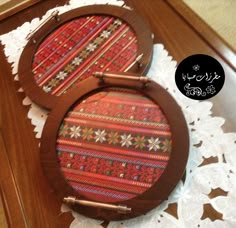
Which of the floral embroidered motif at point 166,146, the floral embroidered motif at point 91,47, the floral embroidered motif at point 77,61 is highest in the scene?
the floral embroidered motif at point 91,47

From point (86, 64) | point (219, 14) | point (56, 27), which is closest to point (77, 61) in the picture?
point (86, 64)

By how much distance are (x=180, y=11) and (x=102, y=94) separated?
0.31m

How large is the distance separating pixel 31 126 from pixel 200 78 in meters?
0.41

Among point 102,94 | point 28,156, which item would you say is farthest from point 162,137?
point 28,156

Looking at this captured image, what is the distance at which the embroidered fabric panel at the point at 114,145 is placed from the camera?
0.63 m

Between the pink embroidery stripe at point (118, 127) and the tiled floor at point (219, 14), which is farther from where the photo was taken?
the tiled floor at point (219, 14)

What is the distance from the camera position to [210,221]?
23.0 inches

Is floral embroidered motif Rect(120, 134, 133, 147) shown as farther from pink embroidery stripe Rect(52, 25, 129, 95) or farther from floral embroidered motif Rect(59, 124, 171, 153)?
pink embroidery stripe Rect(52, 25, 129, 95)

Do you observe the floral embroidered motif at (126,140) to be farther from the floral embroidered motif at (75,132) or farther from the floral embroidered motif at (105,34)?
the floral embroidered motif at (105,34)

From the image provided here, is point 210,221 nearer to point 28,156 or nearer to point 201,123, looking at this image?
point 201,123

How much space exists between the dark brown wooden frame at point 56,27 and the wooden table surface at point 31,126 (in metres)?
0.04

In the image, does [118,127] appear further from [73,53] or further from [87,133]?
[73,53]

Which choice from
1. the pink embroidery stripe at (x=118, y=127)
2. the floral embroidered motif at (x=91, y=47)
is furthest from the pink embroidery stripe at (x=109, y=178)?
the floral embroidered motif at (x=91, y=47)

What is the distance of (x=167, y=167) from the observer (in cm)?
62
